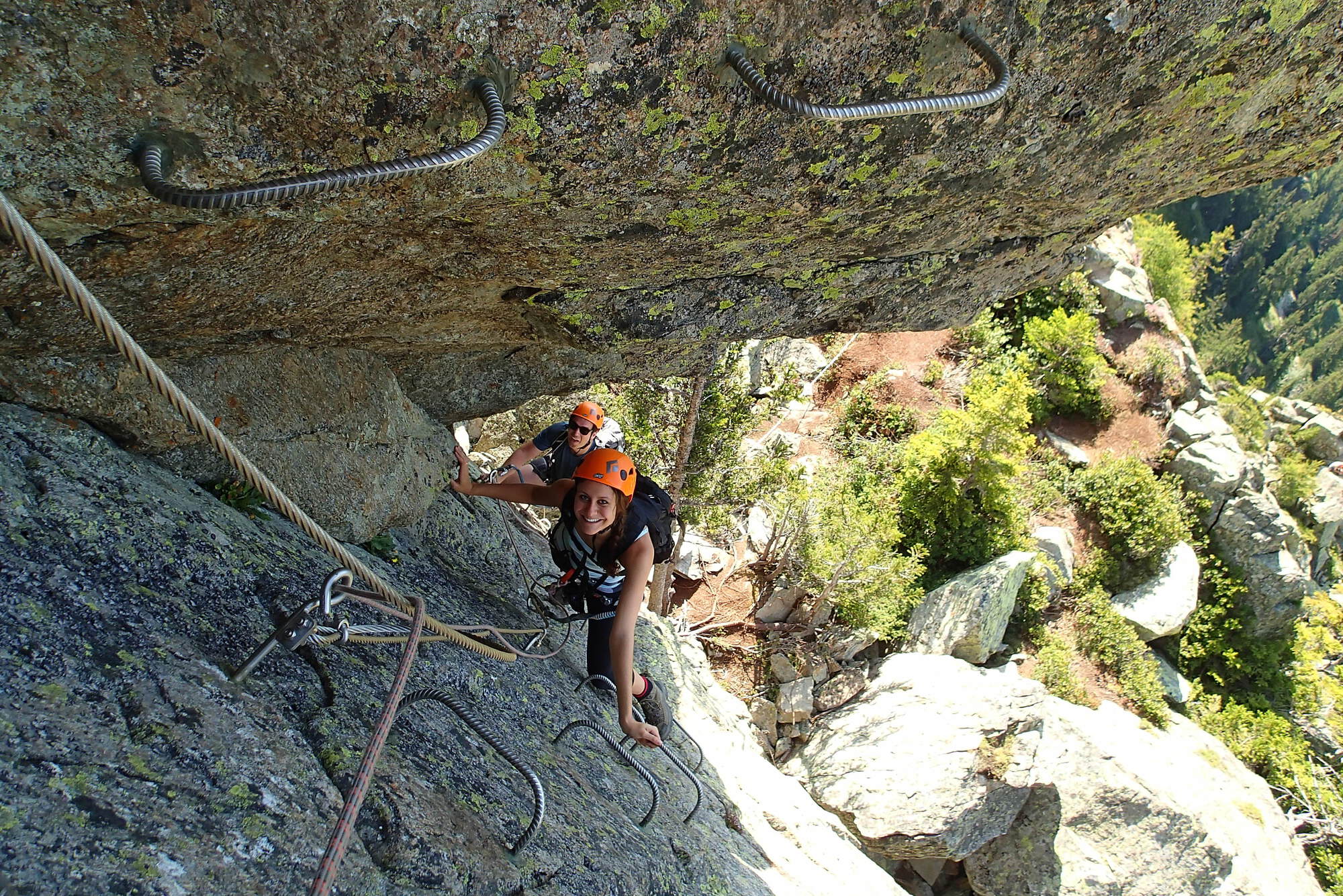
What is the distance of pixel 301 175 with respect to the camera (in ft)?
7.62

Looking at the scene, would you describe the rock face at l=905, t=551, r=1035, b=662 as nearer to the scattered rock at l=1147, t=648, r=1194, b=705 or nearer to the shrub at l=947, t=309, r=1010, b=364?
Answer: the scattered rock at l=1147, t=648, r=1194, b=705

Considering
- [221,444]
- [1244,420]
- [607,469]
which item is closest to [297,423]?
[607,469]

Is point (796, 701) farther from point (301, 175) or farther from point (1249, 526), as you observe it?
point (1249, 526)

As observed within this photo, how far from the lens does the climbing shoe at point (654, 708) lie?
629cm

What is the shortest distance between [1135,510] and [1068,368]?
5.29 meters

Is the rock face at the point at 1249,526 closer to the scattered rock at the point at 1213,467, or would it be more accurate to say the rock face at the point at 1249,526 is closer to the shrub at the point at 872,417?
the scattered rock at the point at 1213,467

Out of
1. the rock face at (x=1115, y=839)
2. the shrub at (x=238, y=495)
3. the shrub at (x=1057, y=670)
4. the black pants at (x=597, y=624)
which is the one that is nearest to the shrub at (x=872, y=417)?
the shrub at (x=1057, y=670)

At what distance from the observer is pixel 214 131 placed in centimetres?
231

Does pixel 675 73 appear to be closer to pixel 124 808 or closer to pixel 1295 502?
pixel 124 808

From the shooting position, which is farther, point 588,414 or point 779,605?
point 779,605

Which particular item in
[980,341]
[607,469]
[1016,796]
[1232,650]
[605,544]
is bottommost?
[1232,650]

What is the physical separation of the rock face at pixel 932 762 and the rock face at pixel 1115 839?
0.60 m

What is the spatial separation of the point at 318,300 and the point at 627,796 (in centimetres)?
359

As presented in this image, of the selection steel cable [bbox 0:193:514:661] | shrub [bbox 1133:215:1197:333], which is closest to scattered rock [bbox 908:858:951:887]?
steel cable [bbox 0:193:514:661]
